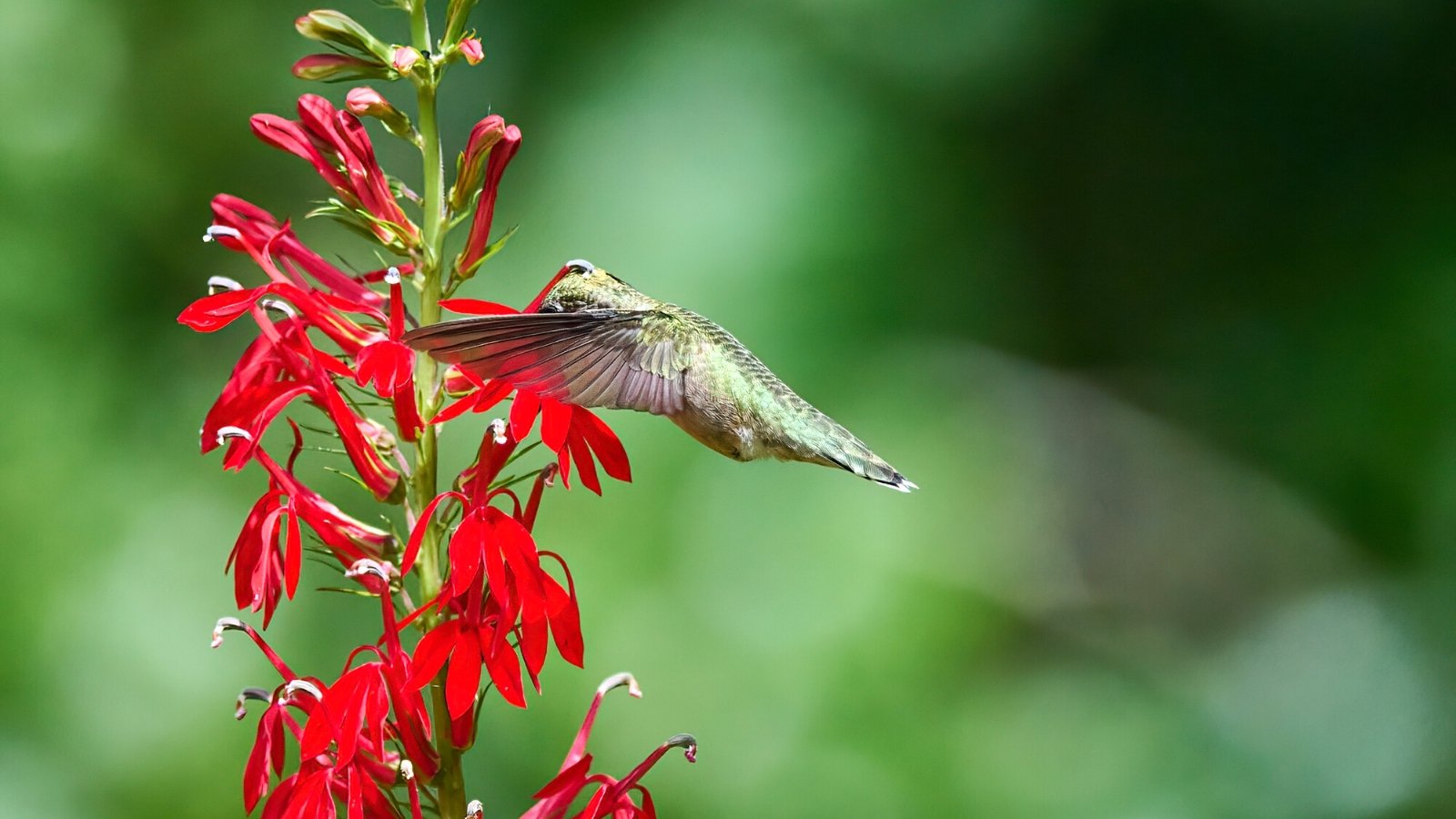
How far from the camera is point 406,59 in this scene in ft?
3.30

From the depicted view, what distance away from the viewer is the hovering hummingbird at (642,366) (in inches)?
39.2

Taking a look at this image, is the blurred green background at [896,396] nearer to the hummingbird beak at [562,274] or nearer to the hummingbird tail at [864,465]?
the hummingbird tail at [864,465]

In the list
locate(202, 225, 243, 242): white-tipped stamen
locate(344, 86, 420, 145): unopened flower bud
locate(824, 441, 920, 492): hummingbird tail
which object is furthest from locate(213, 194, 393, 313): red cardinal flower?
locate(824, 441, 920, 492): hummingbird tail

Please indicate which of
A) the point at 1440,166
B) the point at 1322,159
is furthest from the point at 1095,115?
the point at 1440,166

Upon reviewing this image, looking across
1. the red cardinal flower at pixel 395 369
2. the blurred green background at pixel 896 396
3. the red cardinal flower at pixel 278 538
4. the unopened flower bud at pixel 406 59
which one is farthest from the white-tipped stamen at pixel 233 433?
the blurred green background at pixel 896 396

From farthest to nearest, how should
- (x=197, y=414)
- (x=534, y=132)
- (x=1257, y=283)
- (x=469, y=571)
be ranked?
(x=1257, y=283) → (x=534, y=132) → (x=197, y=414) → (x=469, y=571)

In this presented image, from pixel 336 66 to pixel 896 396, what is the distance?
1866mm

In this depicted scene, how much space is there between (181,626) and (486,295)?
0.94 metres

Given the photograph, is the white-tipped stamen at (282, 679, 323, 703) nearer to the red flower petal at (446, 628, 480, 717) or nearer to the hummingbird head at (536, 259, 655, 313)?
the red flower petal at (446, 628, 480, 717)

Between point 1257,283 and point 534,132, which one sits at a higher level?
point 1257,283

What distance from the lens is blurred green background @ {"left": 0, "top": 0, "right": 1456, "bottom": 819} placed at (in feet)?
8.13

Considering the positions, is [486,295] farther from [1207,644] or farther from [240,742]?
[1207,644]

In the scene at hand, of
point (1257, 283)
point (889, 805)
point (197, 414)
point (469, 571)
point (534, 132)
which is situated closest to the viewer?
point (469, 571)

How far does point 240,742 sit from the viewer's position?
2.43 m
